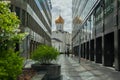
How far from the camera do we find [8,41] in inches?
307

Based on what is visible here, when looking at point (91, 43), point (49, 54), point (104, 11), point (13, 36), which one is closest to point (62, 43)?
point (91, 43)

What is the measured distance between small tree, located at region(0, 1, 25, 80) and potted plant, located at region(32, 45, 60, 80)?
11.8m

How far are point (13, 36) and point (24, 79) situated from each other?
5.46 m

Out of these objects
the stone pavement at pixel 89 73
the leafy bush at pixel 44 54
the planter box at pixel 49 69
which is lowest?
the stone pavement at pixel 89 73

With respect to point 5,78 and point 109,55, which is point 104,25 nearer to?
point 109,55

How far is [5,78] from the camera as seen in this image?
24.0 feet

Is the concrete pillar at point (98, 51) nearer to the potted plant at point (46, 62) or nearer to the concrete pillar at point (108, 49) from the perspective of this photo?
the concrete pillar at point (108, 49)

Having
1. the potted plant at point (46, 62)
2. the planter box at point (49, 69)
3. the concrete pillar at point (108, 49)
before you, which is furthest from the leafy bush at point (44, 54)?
the concrete pillar at point (108, 49)

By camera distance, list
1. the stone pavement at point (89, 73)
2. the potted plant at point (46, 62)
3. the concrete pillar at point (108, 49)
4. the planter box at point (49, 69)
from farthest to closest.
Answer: the concrete pillar at point (108, 49) < the stone pavement at point (89, 73) < the potted plant at point (46, 62) < the planter box at point (49, 69)

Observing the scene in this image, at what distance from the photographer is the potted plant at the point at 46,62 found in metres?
19.9

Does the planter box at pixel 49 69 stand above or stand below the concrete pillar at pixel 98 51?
below

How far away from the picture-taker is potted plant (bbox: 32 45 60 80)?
19.9 meters

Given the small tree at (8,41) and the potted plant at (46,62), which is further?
the potted plant at (46,62)

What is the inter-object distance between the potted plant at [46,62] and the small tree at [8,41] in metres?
11.8
